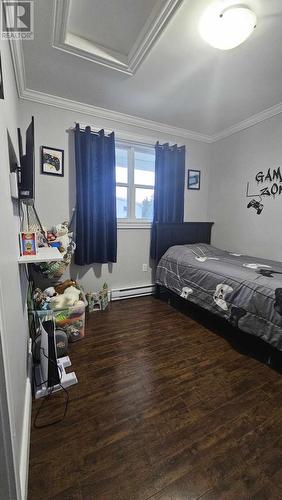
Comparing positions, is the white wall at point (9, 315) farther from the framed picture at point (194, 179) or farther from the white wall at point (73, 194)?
the framed picture at point (194, 179)

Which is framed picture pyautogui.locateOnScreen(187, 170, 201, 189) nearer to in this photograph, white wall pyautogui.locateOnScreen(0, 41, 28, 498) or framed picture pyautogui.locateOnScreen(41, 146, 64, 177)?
framed picture pyautogui.locateOnScreen(41, 146, 64, 177)

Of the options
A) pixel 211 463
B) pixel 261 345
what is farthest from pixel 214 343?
pixel 211 463

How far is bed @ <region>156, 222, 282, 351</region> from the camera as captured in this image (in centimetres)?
174

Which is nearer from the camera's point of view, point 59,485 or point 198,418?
point 59,485

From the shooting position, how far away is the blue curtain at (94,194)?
8.33 ft

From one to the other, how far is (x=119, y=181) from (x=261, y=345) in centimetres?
248

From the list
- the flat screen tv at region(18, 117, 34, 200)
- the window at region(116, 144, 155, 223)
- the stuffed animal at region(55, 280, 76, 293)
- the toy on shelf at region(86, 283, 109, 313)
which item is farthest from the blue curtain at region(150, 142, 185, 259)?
the flat screen tv at region(18, 117, 34, 200)

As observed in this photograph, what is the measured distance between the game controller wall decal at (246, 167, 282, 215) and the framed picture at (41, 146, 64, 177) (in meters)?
2.45

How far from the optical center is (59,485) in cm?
96

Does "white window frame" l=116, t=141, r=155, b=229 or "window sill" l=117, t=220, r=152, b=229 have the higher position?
"white window frame" l=116, t=141, r=155, b=229

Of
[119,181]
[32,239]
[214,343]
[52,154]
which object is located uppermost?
[52,154]

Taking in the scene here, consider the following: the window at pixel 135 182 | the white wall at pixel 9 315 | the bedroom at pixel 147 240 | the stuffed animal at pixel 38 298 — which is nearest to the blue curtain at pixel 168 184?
the bedroom at pixel 147 240

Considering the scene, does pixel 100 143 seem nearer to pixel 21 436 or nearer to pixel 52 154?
pixel 52 154

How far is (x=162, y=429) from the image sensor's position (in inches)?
48.1
